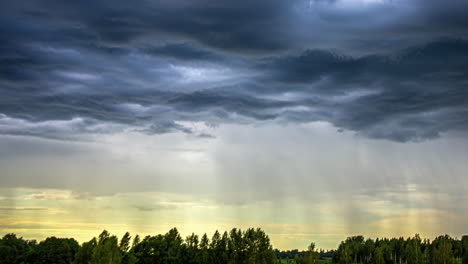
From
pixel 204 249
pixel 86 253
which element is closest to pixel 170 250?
pixel 204 249

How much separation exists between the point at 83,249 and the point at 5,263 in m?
38.3

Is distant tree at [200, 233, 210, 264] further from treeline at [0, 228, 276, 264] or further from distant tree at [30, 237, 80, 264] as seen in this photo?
distant tree at [30, 237, 80, 264]

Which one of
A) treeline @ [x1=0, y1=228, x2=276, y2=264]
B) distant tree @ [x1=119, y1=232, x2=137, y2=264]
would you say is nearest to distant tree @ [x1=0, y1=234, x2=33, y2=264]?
treeline @ [x1=0, y1=228, x2=276, y2=264]

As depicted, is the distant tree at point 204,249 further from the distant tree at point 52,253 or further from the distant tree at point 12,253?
the distant tree at point 12,253

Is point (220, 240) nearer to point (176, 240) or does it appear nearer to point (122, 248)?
point (176, 240)

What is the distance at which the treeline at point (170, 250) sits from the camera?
165875mm

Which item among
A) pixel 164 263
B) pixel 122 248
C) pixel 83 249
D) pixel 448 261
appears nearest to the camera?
pixel 83 249

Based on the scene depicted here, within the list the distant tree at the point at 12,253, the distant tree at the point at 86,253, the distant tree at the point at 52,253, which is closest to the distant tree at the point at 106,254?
the distant tree at the point at 86,253

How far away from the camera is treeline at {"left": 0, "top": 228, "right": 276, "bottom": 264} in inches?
6531

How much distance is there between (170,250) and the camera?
17650 cm

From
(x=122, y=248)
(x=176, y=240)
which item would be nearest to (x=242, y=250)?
(x=176, y=240)

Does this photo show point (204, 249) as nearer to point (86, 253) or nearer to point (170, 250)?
point (170, 250)

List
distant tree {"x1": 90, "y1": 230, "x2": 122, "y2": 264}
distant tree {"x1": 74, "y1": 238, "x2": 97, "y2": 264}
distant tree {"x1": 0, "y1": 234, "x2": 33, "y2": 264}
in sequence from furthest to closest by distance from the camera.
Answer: distant tree {"x1": 0, "y1": 234, "x2": 33, "y2": 264} → distant tree {"x1": 74, "y1": 238, "x2": 97, "y2": 264} → distant tree {"x1": 90, "y1": 230, "x2": 122, "y2": 264}

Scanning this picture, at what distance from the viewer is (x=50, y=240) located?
6777 inches
